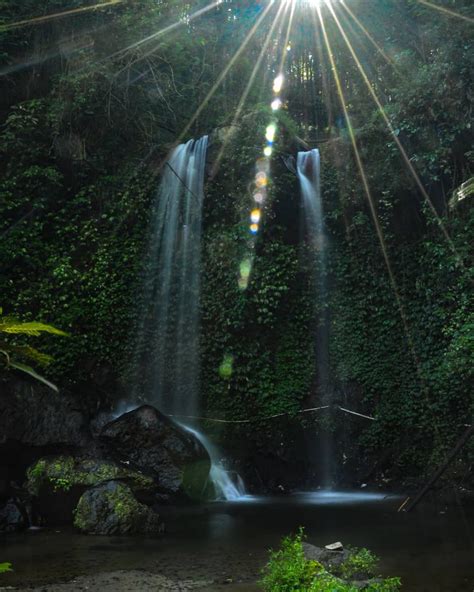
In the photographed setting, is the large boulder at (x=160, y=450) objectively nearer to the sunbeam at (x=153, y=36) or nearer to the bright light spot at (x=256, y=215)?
the bright light spot at (x=256, y=215)

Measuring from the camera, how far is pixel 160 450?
11.2 meters

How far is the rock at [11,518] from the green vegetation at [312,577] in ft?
16.3

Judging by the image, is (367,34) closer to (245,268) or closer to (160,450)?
(245,268)

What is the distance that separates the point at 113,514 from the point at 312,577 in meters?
4.43

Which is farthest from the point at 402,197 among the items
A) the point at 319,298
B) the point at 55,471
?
the point at 55,471

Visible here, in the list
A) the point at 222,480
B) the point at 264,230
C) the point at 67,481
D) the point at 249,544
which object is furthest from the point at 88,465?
the point at 264,230

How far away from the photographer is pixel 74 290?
1366cm

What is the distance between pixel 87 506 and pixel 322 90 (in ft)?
56.9

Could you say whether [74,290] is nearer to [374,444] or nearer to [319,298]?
[319,298]

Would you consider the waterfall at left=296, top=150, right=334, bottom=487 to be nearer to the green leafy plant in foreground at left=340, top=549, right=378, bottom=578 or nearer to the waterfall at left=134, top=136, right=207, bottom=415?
the waterfall at left=134, top=136, right=207, bottom=415

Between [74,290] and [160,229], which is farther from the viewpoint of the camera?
[160,229]

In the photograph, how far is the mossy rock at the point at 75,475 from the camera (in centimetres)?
920

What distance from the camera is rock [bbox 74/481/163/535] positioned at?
8.12m

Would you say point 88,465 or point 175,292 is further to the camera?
point 175,292
